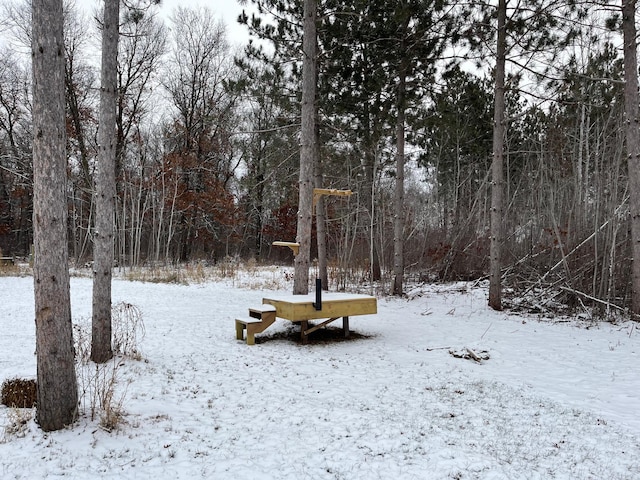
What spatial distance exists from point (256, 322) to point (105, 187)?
2.83 m

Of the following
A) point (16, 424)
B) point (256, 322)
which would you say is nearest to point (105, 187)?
point (16, 424)

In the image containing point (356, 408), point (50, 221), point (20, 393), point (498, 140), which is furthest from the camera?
point (498, 140)

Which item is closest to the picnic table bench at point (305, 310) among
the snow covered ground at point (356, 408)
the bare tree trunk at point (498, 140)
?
the snow covered ground at point (356, 408)

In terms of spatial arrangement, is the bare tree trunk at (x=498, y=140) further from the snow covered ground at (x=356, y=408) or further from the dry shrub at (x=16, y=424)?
the dry shrub at (x=16, y=424)

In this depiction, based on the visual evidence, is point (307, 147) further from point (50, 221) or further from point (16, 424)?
point (16, 424)

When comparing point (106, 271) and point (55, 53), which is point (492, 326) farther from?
point (55, 53)

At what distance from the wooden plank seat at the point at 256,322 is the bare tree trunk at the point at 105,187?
1976 millimetres

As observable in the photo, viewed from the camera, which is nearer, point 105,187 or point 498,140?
point 105,187

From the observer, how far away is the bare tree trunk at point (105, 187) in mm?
4719

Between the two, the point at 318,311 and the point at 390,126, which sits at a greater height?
the point at 390,126

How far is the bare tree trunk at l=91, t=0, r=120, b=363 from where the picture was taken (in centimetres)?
472

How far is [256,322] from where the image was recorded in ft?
21.0

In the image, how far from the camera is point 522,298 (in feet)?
32.0

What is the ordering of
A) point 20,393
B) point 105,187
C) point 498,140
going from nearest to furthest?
point 20,393, point 105,187, point 498,140
